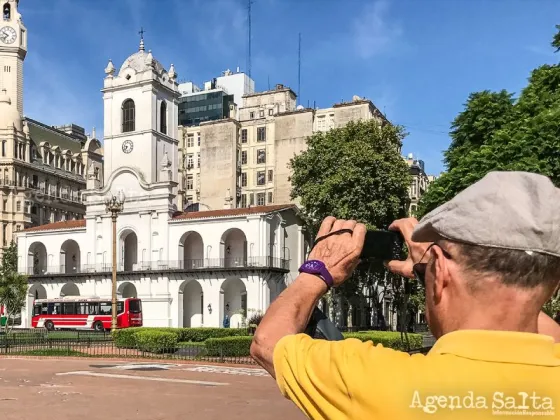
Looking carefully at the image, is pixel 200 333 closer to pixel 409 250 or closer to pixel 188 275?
pixel 188 275

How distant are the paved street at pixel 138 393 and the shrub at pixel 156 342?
481 cm

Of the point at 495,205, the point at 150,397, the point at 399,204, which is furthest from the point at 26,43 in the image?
the point at 495,205

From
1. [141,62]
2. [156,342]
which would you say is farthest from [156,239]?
[156,342]

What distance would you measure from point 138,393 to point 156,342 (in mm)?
12919

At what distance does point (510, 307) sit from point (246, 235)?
45046 millimetres

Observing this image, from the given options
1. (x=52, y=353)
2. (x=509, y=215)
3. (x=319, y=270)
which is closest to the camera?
(x=509, y=215)

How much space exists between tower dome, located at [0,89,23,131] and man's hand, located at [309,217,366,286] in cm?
7835

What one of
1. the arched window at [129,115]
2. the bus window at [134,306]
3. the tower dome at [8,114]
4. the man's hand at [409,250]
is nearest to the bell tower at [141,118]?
the arched window at [129,115]

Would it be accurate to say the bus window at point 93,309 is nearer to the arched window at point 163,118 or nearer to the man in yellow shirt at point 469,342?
the arched window at point 163,118

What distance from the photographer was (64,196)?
81312 mm

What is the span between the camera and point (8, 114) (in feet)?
245

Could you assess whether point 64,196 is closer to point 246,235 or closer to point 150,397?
point 246,235

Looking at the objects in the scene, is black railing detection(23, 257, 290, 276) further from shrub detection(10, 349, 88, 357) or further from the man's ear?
the man's ear

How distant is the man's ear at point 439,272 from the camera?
175 centimetres
